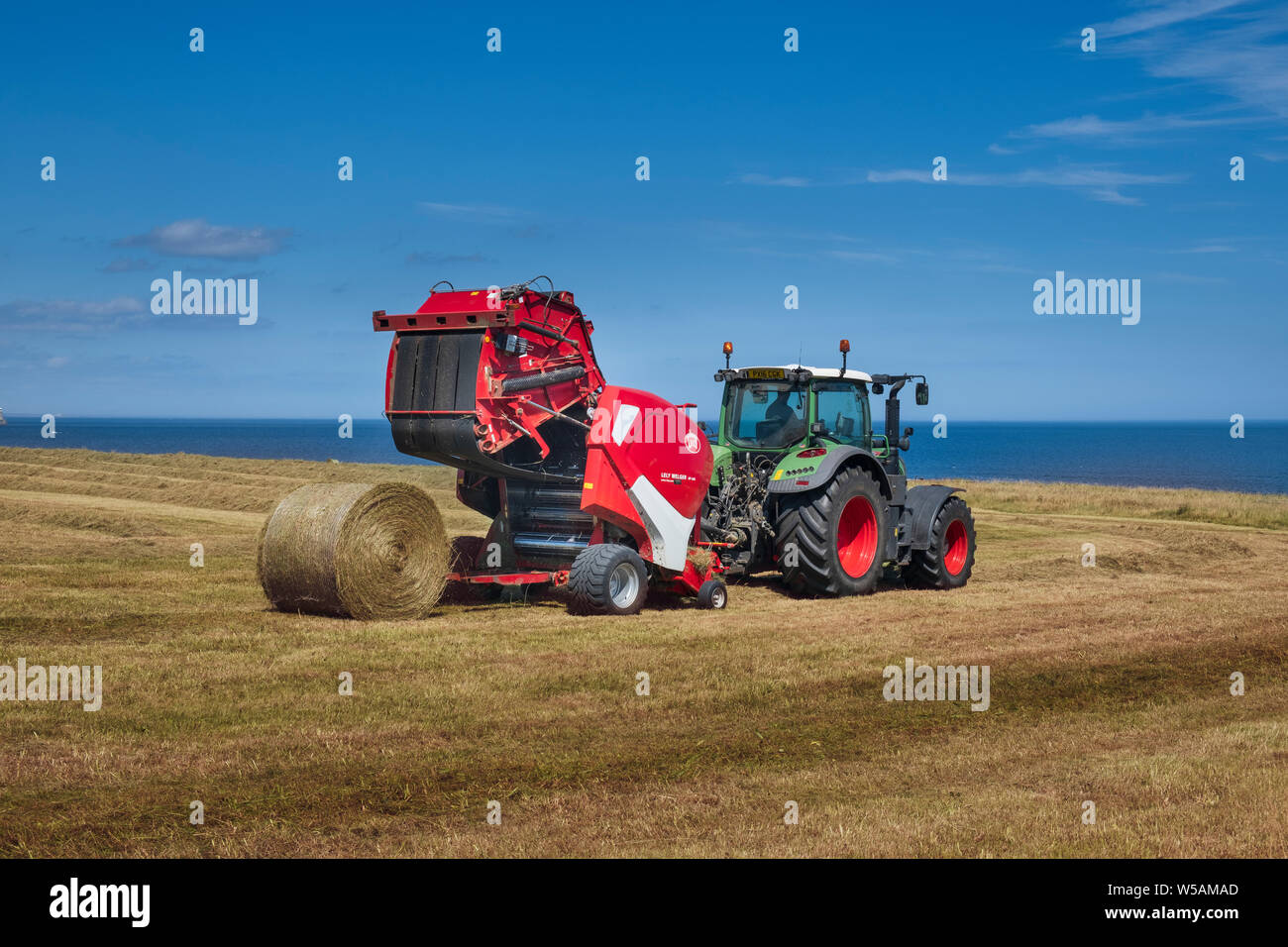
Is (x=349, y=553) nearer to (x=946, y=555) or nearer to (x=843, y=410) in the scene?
(x=843, y=410)

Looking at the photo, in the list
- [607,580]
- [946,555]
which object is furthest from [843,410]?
[607,580]

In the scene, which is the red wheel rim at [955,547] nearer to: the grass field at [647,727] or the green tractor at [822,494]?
the green tractor at [822,494]

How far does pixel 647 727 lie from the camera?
293 inches

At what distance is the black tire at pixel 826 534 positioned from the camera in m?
12.8

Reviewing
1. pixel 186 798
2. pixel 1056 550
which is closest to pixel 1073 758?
pixel 186 798

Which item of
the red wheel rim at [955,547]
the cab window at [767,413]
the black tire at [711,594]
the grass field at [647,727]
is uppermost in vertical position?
the cab window at [767,413]

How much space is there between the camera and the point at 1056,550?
19062 mm

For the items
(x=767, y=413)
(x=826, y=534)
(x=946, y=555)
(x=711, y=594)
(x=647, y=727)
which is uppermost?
(x=767, y=413)

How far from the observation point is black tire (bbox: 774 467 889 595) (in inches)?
504

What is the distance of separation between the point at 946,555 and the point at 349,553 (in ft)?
25.4

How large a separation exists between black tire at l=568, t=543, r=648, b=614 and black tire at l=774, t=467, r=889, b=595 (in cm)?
188

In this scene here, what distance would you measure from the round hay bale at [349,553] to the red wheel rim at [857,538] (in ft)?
16.6

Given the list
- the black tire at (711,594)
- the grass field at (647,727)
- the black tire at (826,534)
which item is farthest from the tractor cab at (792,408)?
the black tire at (711,594)
